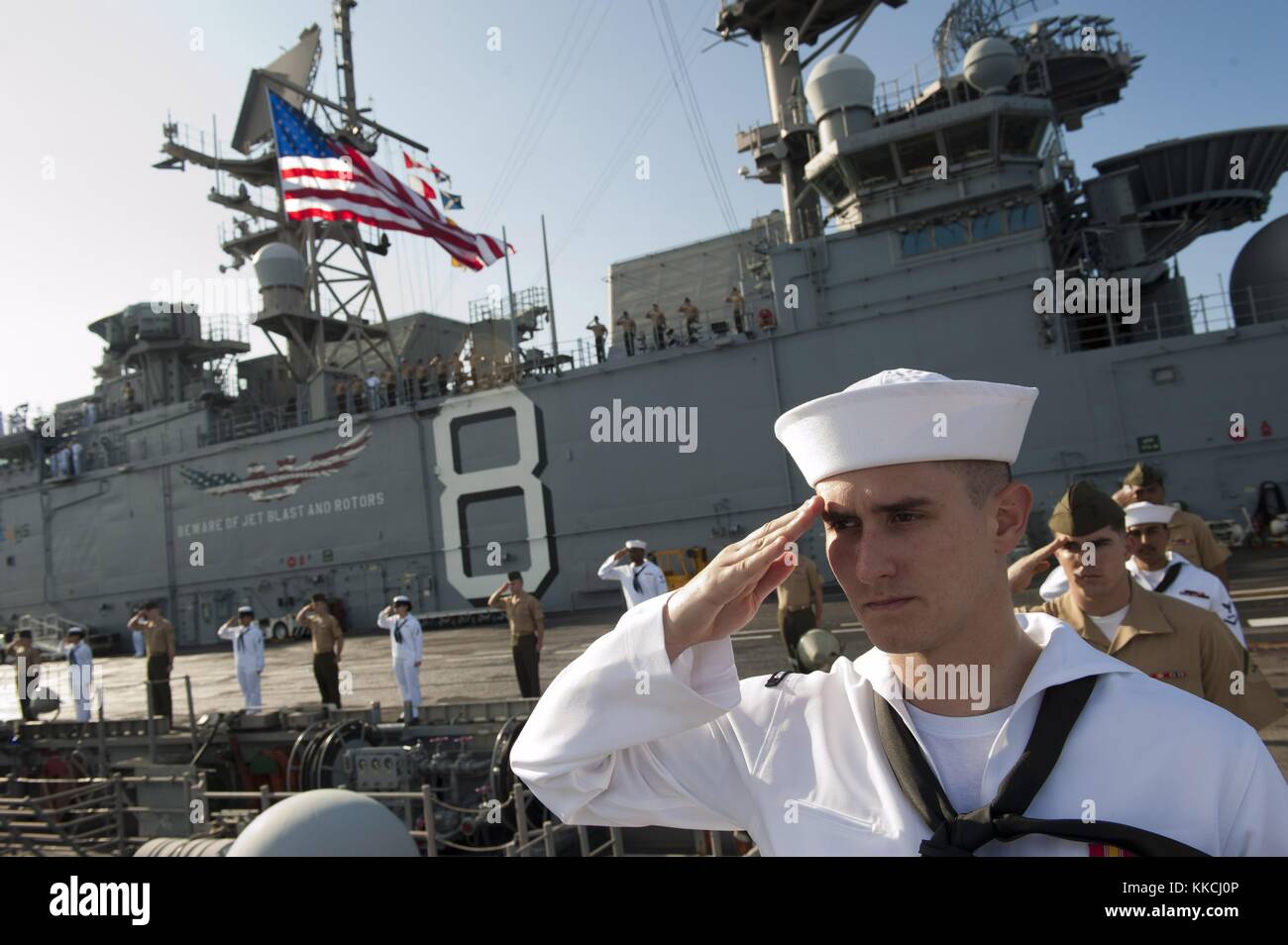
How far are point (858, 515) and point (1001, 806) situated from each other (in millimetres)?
442

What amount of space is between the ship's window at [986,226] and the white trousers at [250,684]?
16.0 m

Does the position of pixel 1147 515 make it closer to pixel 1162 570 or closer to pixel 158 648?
pixel 1162 570

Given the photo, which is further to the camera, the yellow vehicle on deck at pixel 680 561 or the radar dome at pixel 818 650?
the yellow vehicle on deck at pixel 680 561

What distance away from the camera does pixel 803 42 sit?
844 inches

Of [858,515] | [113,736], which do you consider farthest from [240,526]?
[858,515]

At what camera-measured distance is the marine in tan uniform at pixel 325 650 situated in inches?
432

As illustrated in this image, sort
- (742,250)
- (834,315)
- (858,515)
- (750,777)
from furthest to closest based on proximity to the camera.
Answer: (742,250)
(834,315)
(750,777)
(858,515)

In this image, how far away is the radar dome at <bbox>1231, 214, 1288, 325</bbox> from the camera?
54.4 feet

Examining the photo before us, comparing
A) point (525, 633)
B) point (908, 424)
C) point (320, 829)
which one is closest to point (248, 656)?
point (525, 633)

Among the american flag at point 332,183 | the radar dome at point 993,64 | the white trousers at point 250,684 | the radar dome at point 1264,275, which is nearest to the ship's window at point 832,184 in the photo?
the radar dome at point 993,64

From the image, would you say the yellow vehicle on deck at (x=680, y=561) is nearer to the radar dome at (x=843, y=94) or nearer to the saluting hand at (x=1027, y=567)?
the radar dome at (x=843, y=94)

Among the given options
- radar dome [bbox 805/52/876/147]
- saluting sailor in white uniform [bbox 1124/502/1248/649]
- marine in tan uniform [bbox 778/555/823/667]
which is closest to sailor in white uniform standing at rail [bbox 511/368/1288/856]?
saluting sailor in white uniform [bbox 1124/502/1248/649]

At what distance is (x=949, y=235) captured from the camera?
17188 mm
